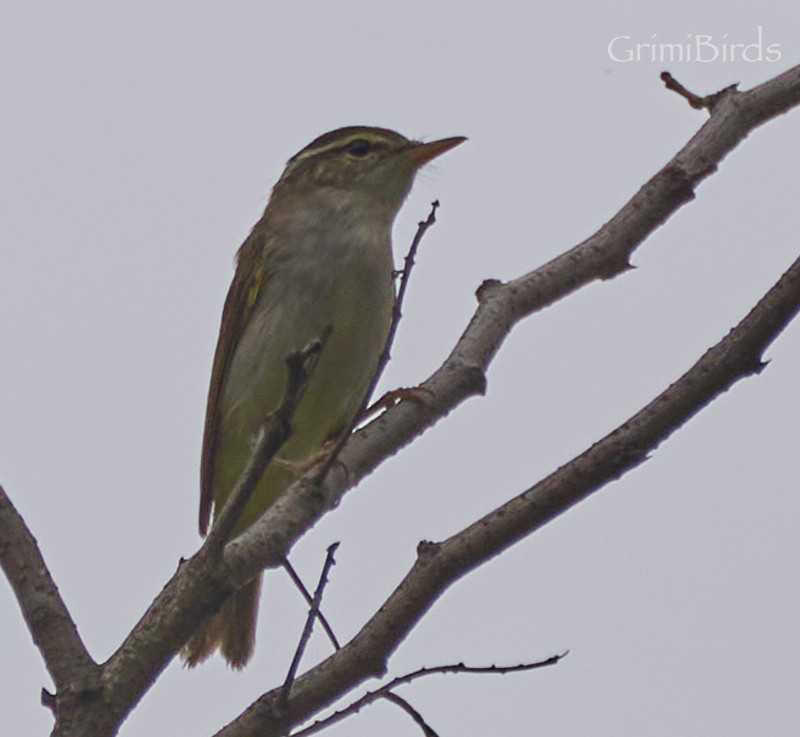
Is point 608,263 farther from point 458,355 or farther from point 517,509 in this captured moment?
point 517,509

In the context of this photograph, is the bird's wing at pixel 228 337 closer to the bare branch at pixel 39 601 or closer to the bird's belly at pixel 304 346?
the bird's belly at pixel 304 346

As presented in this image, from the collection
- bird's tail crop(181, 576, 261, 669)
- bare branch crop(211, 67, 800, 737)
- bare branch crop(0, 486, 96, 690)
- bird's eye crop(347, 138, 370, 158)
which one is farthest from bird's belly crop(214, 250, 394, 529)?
bare branch crop(0, 486, 96, 690)

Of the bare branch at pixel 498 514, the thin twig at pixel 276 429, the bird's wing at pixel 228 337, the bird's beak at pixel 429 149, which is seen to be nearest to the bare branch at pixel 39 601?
the bare branch at pixel 498 514

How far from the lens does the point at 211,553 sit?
3174 millimetres

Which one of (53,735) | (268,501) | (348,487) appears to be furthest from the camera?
(268,501)

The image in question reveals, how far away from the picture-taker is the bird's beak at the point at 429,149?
6496mm

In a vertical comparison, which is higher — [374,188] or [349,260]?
[374,188]

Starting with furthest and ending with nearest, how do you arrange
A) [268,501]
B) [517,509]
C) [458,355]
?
[268,501]
[458,355]
[517,509]

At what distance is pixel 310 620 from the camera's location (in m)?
3.54

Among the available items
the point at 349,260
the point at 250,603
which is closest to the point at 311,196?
the point at 349,260

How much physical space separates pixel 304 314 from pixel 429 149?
3.85 ft

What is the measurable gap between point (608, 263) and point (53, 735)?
90.8 inches

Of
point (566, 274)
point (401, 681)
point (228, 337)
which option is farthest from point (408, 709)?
point (228, 337)

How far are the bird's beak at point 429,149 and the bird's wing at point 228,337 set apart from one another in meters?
0.84
